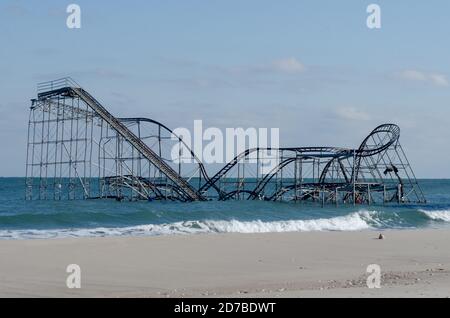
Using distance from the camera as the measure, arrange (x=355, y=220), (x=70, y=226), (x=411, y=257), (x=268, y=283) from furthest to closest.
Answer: (x=355, y=220)
(x=70, y=226)
(x=411, y=257)
(x=268, y=283)

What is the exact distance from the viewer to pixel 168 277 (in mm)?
12805

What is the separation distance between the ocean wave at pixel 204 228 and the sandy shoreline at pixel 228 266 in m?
3.66

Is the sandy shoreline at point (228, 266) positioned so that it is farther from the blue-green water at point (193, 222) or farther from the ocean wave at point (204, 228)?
the blue-green water at point (193, 222)

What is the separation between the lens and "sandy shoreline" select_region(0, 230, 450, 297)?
1103 cm

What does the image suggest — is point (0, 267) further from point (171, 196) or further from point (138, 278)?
point (171, 196)

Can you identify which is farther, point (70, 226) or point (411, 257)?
point (70, 226)

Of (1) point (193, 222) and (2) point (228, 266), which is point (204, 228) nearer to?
(1) point (193, 222)

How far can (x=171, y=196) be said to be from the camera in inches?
1927

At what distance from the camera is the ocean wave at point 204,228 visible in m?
23.8

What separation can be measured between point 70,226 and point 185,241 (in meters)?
9.24

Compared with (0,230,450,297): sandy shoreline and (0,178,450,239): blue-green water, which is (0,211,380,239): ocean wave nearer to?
(0,178,450,239): blue-green water

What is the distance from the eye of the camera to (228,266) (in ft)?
48.1
